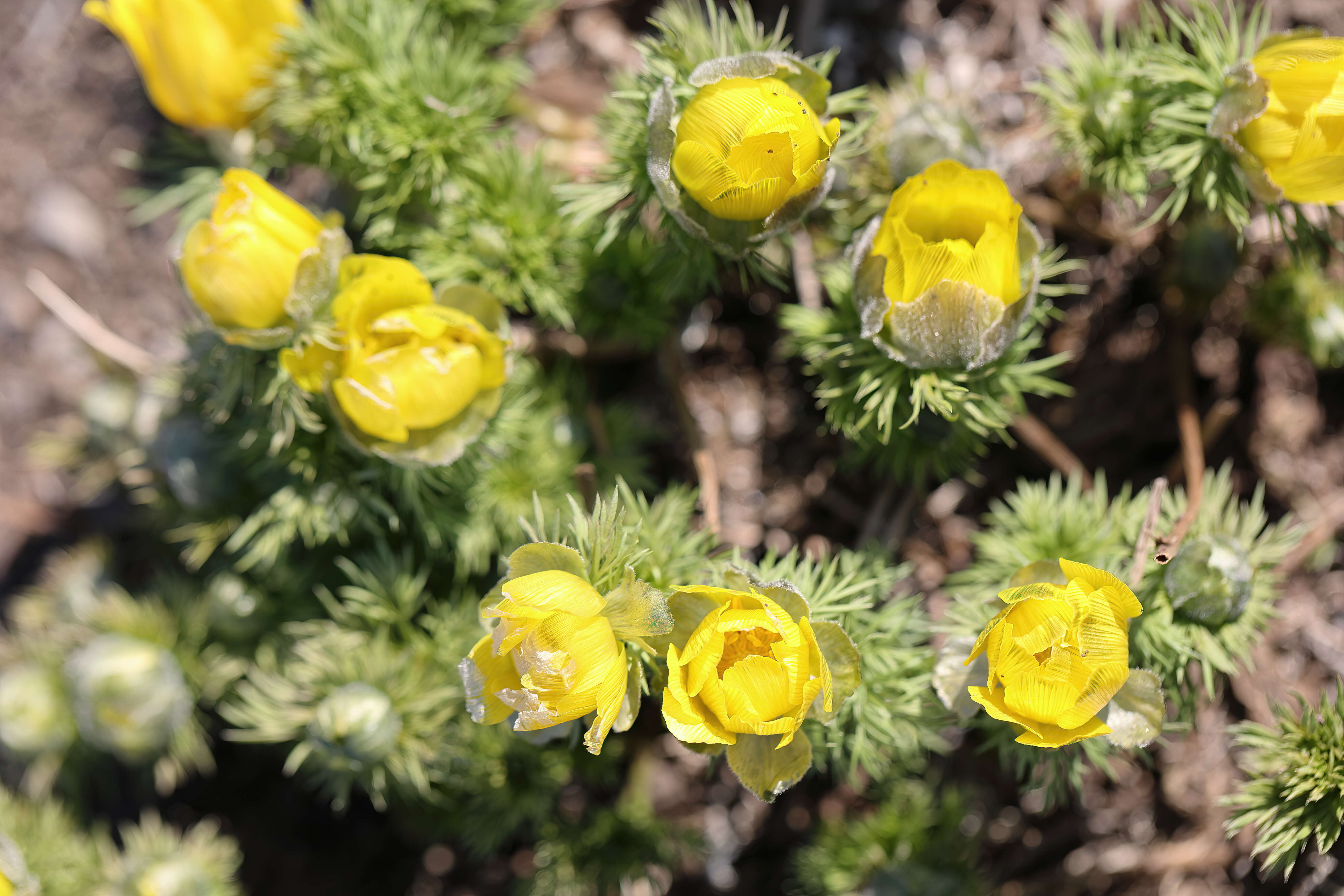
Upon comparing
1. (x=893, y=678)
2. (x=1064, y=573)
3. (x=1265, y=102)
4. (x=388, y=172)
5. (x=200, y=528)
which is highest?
(x=1265, y=102)

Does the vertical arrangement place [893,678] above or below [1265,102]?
below

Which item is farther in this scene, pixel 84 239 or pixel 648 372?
pixel 84 239

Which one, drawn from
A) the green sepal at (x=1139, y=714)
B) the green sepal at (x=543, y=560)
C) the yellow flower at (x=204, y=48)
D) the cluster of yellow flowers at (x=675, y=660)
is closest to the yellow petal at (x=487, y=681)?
the cluster of yellow flowers at (x=675, y=660)

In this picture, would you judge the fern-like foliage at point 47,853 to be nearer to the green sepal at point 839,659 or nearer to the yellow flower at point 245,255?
the yellow flower at point 245,255

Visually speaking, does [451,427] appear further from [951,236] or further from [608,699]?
[951,236]

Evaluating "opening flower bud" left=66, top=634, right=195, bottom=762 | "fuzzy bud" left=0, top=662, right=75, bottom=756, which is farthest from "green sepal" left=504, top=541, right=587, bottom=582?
"fuzzy bud" left=0, top=662, right=75, bottom=756

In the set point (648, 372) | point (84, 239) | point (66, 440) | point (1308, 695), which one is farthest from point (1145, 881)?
point (84, 239)

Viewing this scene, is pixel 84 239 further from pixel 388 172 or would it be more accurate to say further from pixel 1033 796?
pixel 1033 796
